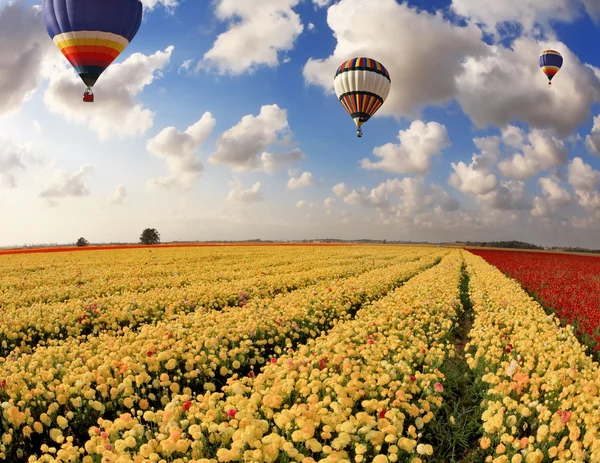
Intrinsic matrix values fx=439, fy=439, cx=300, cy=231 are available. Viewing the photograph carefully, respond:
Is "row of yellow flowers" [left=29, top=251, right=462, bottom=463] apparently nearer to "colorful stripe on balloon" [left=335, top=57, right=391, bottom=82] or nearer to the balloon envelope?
the balloon envelope

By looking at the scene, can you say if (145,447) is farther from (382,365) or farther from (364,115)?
(364,115)

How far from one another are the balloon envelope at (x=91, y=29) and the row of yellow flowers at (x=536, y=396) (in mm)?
22702

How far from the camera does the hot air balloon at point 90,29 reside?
72.9ft

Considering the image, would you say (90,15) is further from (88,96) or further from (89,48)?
(88,96)

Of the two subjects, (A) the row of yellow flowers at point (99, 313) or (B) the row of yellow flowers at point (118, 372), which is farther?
(A) the row of yellow flowers at point (99, 313)

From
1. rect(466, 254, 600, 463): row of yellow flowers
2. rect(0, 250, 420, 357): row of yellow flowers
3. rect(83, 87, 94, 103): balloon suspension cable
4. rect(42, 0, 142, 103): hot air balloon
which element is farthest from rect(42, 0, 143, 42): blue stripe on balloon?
rect(466, 254, 600, 463): row of yellow flowers

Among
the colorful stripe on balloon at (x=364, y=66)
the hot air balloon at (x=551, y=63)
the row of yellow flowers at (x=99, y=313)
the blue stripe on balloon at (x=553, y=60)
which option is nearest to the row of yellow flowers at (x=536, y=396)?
the row of yellow flowers at (x=99, y=313)

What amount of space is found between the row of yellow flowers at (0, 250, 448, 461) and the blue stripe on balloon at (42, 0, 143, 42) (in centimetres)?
1972

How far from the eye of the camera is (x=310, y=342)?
732cm

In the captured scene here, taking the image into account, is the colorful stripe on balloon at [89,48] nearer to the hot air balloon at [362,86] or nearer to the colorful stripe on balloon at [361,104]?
the hot air balloon at [362,86]

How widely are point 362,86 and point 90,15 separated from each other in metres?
17.9

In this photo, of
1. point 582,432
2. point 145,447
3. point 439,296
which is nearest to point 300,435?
point 145,447

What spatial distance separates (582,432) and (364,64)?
3057cm

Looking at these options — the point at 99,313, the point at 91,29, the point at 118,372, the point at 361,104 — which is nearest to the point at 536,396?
the point at 118,372
